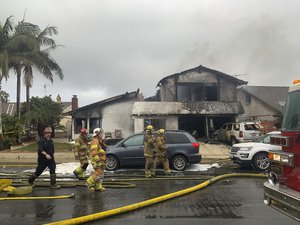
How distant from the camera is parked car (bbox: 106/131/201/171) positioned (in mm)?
13086

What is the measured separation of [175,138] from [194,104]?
545 inches

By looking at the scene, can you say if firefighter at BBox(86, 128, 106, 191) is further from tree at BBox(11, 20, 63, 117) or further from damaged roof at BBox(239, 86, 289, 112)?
damaged roof at BBox(239, 86, 289, 112)

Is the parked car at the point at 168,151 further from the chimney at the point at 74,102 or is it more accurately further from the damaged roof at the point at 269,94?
the chimney at the point at 74,102

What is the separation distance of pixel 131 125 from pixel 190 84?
19.4 ft

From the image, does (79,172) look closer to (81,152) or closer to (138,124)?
(81,152)

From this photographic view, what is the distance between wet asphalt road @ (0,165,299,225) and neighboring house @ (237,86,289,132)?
22.6 meters

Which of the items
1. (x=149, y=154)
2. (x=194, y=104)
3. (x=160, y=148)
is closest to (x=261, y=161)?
(x=160, y=148)

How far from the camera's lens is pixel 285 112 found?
16.4ft

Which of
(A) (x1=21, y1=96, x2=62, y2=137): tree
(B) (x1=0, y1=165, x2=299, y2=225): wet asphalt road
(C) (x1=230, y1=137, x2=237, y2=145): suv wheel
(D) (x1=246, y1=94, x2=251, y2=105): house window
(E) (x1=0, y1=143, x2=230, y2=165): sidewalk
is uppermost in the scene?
(D) (x1=246, y1=94, x2=251, y2=105): house window

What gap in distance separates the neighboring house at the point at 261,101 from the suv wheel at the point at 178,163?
19.0 m

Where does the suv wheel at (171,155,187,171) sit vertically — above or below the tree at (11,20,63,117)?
below

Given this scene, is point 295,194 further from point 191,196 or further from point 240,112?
point 240,112

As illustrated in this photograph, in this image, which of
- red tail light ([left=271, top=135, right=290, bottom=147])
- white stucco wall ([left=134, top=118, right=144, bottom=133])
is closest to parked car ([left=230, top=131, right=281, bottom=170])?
red tail light ([left=271, top=135, right=290, bottom=147])

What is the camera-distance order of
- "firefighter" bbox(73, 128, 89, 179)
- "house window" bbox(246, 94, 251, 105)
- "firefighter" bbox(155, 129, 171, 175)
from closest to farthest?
1. "firefighter" bbox(73, 128, 89, 179)
2. "firefighter" bbox(155, 129, 171, 175)
3. "house window" bbox(246, 94, 251, 105)
